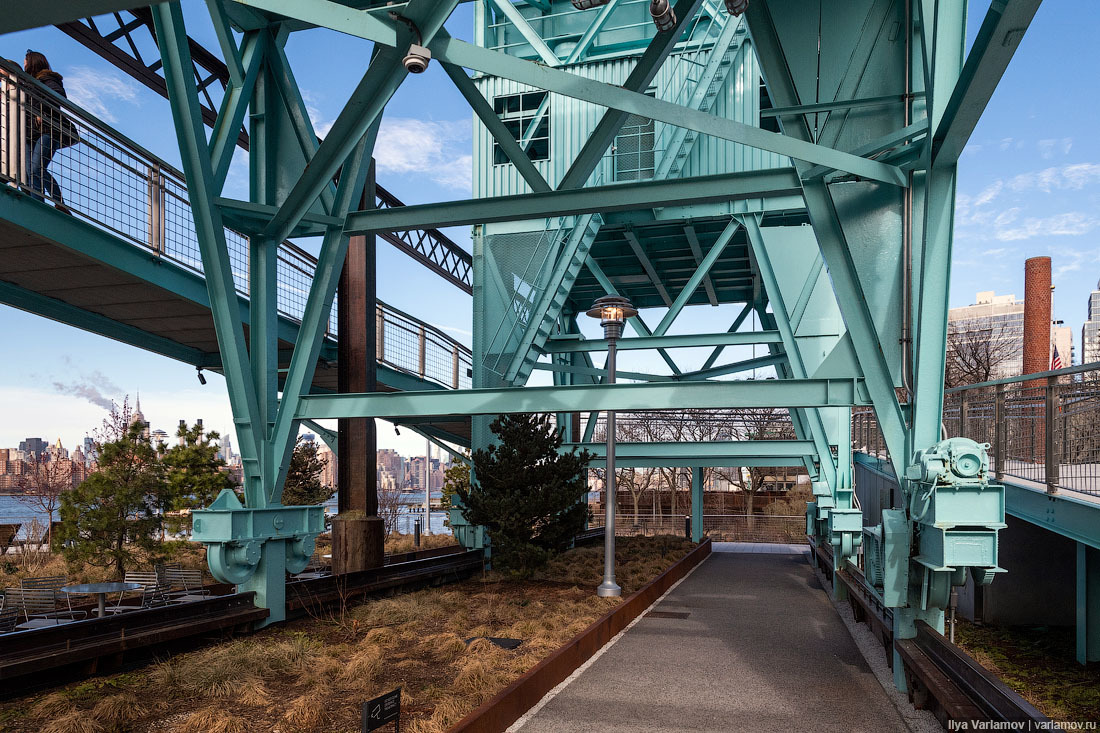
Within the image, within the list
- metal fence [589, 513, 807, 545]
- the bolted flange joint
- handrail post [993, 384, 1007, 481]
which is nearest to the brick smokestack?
metal fence [589, 513, 807, 545]

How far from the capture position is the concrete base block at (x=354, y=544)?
14320 mm

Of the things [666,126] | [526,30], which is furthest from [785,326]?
[526,30]

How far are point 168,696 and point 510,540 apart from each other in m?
7.71

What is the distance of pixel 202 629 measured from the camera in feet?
28.2

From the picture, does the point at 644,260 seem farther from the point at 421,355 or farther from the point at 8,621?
the point at 8,621

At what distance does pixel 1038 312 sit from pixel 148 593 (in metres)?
30.2

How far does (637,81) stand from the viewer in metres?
8.53

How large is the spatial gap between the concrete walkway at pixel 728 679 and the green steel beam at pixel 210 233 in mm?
4727

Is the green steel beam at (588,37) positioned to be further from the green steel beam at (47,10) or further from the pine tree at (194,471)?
the green steel beam at (47,10)

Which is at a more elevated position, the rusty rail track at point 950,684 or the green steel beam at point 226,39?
the green steel beam at point 226,39

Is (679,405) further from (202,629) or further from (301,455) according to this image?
(301,455)

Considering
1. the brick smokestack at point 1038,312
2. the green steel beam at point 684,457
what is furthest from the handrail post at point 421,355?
the brick smokestack at point 1038,312

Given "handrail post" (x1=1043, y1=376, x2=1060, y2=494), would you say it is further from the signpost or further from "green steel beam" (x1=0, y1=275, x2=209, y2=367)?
"green steel beam" (x1=0, y1=275, x2=209, y2=367)

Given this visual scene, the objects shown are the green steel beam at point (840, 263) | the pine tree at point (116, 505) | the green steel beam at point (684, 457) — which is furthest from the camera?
the green steel beam at point (684, 457)
